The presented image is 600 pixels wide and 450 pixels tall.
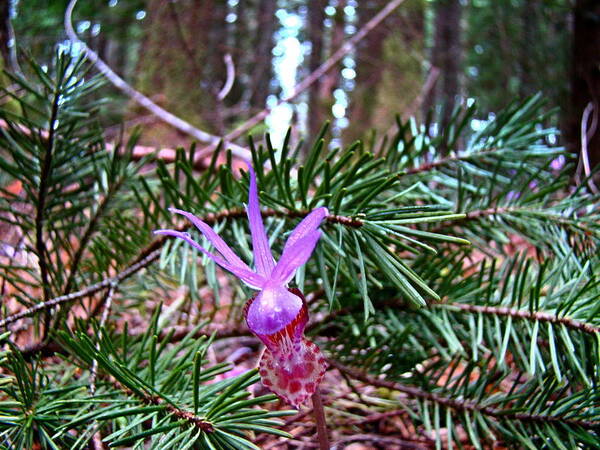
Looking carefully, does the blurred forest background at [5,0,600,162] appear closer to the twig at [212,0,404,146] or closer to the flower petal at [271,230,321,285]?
the twig at [212,0,404,146]

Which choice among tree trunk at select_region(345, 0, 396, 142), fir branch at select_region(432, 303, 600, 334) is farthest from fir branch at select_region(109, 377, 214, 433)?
tree trunk at select_region(345, 0, 396, 142)

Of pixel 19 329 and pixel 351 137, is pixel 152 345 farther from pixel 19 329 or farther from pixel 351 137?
pixel 351 137

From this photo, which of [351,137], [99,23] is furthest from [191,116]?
[351,137]

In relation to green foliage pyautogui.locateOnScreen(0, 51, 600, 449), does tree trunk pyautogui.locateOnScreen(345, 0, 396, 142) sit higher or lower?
higher

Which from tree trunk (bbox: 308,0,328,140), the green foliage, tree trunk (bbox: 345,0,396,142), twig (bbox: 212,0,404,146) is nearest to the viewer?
the green foliage

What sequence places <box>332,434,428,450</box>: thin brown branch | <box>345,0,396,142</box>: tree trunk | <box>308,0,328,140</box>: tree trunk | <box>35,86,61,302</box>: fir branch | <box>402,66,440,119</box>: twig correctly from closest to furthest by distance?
<box>35,86,61,302</box>: fir branch
<box>332,434,428,450</box>: thin brown branch
<box>402,66,440,119</box>: twig
<box>308,0,328,140</box>: tree trunk
<box>345,0,396,142</box>: tree trunk

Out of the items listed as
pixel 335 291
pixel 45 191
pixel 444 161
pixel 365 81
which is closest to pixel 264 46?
pixel 365 81

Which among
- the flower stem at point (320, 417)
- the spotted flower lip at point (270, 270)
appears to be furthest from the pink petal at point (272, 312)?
the flower stem at point (320, 417)

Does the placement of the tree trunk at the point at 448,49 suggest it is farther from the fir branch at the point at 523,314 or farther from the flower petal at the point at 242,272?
the flower petal at the point at 242,272
